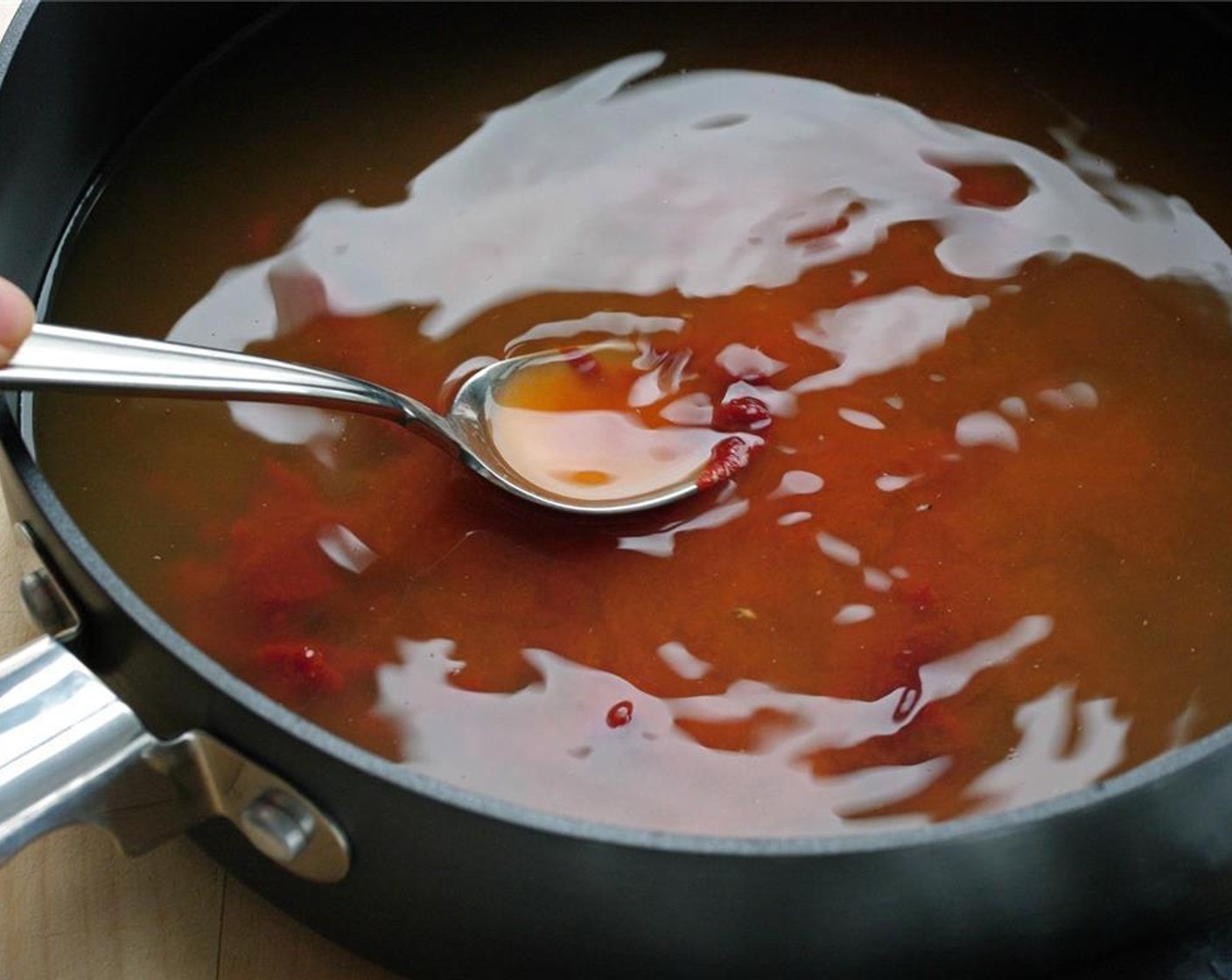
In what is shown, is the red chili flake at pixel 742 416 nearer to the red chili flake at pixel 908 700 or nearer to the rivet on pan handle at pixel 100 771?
the red chili flake at pixel 908 700

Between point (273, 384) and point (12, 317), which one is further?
point (273, 384)

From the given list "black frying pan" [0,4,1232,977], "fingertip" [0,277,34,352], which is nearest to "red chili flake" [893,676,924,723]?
"black frying pan" [0,4,1232,977]

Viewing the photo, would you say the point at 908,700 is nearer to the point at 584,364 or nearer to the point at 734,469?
the point at 734,469

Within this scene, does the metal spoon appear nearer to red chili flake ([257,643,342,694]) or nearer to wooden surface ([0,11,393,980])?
red chili flake ([257,643,342,694])

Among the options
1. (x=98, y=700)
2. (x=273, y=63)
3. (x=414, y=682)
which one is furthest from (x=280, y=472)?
(x=273, y=63)

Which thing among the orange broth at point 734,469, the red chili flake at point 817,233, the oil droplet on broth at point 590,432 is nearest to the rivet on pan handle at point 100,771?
the orange broth at point 734,469

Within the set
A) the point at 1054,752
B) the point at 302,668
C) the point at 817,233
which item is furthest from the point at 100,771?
the point at 817,233
